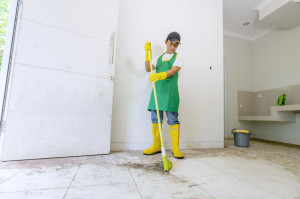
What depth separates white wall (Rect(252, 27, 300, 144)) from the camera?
318 cm

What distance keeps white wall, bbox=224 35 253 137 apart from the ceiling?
0.17 metres

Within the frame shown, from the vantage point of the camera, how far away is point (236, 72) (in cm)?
387

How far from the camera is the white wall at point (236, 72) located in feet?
12.0

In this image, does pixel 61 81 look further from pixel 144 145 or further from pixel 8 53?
pixel 144 145

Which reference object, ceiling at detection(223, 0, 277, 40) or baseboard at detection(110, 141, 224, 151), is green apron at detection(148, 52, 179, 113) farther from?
ceiling at detection(223, 0, 277, 40)

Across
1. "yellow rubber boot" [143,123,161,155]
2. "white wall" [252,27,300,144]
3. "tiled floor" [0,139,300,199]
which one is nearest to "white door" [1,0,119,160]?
"tiled floor" [0,139,300,199]

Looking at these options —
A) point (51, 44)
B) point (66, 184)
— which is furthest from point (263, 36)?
point (66, 184)

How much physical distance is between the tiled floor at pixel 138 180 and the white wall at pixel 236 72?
244cm

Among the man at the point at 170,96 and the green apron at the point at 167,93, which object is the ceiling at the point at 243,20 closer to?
the man at the point at 170,96

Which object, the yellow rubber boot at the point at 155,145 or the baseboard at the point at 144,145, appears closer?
the yellow rubber boot at the point at 155,145

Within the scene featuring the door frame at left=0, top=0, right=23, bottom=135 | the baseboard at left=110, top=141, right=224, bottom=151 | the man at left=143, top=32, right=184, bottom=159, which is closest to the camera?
the door frame at left=0, top=0, right=23, bottom=135

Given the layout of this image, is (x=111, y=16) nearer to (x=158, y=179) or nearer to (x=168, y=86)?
(x=168, y=86)

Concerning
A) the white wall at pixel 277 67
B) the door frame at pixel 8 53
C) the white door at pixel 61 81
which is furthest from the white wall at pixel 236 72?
the door frame at pixel 8 53

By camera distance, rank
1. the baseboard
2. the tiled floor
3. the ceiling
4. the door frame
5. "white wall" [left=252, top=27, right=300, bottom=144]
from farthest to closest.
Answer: "white wall" [left=252, top=27, right=300, bottom=144] → the ceiling → the baseboard → the door frame → the tiled floor
